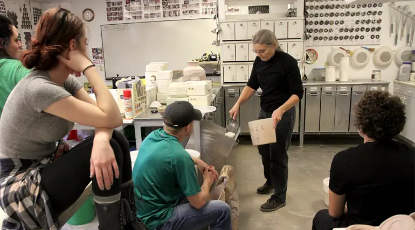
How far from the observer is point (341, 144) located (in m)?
4.38

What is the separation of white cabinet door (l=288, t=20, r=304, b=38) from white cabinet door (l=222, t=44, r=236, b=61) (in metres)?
0.81

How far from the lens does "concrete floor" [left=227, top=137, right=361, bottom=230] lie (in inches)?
97.2

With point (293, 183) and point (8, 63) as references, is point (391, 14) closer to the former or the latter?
point (293, 183)

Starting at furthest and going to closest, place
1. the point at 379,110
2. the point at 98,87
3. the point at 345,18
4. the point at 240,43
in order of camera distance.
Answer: the point at 345,18
the point at 240,43
the point at 379,110
the point at 98,87

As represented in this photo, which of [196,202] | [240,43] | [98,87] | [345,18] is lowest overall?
[196,202]

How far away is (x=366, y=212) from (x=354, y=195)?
9 centimetres

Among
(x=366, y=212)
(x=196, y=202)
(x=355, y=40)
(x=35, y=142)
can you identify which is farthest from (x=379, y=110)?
(x=355, y=40)

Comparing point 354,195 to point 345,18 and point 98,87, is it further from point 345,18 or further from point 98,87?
point 345,18

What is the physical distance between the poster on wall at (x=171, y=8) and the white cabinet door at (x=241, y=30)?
1367mm

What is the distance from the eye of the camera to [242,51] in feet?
14.1

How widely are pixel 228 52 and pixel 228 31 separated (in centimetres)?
29

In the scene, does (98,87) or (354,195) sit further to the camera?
(354,195)

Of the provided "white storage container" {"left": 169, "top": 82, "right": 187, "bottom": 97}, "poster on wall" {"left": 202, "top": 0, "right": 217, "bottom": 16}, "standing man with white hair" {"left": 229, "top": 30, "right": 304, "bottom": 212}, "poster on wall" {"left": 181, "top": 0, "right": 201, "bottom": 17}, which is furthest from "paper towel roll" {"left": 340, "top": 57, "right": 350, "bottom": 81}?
"white storage container" {"left": 169, "top": 82, "right": 187, "bottom": 97}

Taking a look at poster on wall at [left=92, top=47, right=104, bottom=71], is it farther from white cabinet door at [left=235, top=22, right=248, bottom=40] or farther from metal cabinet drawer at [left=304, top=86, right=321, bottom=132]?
metal cabinet drawer at [left=304, top=86, right=321, bottom=132]
